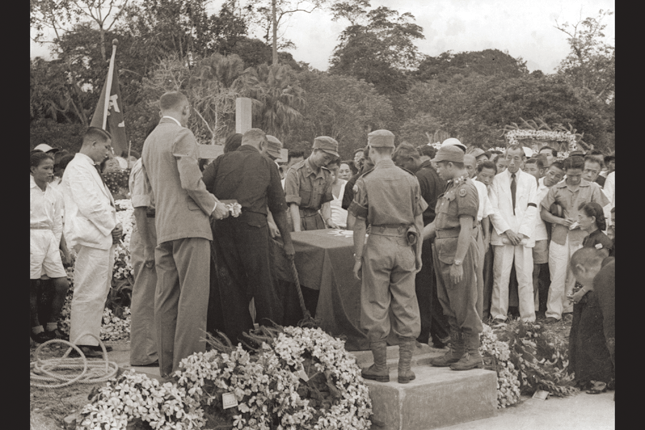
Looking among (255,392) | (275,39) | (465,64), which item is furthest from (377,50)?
(255,392)

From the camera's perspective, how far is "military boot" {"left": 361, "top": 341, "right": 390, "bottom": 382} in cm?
541

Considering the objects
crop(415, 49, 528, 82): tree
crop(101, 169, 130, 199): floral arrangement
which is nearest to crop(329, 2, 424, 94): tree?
crop(415, 49, 528, 82): tree

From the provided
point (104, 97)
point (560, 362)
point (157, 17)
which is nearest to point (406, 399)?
point (560, 362)

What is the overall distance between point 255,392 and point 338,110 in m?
37.8

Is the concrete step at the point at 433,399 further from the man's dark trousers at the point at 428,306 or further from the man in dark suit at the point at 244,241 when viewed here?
the man in dark suit at the point at 244,241

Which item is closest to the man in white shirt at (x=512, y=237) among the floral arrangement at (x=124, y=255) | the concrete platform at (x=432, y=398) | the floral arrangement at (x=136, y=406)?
the concrete platform at (x=432, y=398)

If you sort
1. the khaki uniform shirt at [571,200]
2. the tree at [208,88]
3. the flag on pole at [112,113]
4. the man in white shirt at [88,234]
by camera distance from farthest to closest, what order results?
the tree at [208,88]
the flag on pole at [112,113]
the khaki uniform shirt at [571,200]
the man in white shirt at [88,234]

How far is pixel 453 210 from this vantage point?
240 inches

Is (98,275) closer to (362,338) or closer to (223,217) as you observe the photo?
(223,217)

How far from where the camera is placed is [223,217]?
207 inches

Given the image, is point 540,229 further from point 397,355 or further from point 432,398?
point 432,398

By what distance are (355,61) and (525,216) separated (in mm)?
46123

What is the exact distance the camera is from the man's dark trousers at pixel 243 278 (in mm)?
5688

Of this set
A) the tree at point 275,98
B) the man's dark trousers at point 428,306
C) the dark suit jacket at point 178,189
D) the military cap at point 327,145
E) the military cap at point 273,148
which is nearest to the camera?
A: the dark suit jacket at point 178,189
